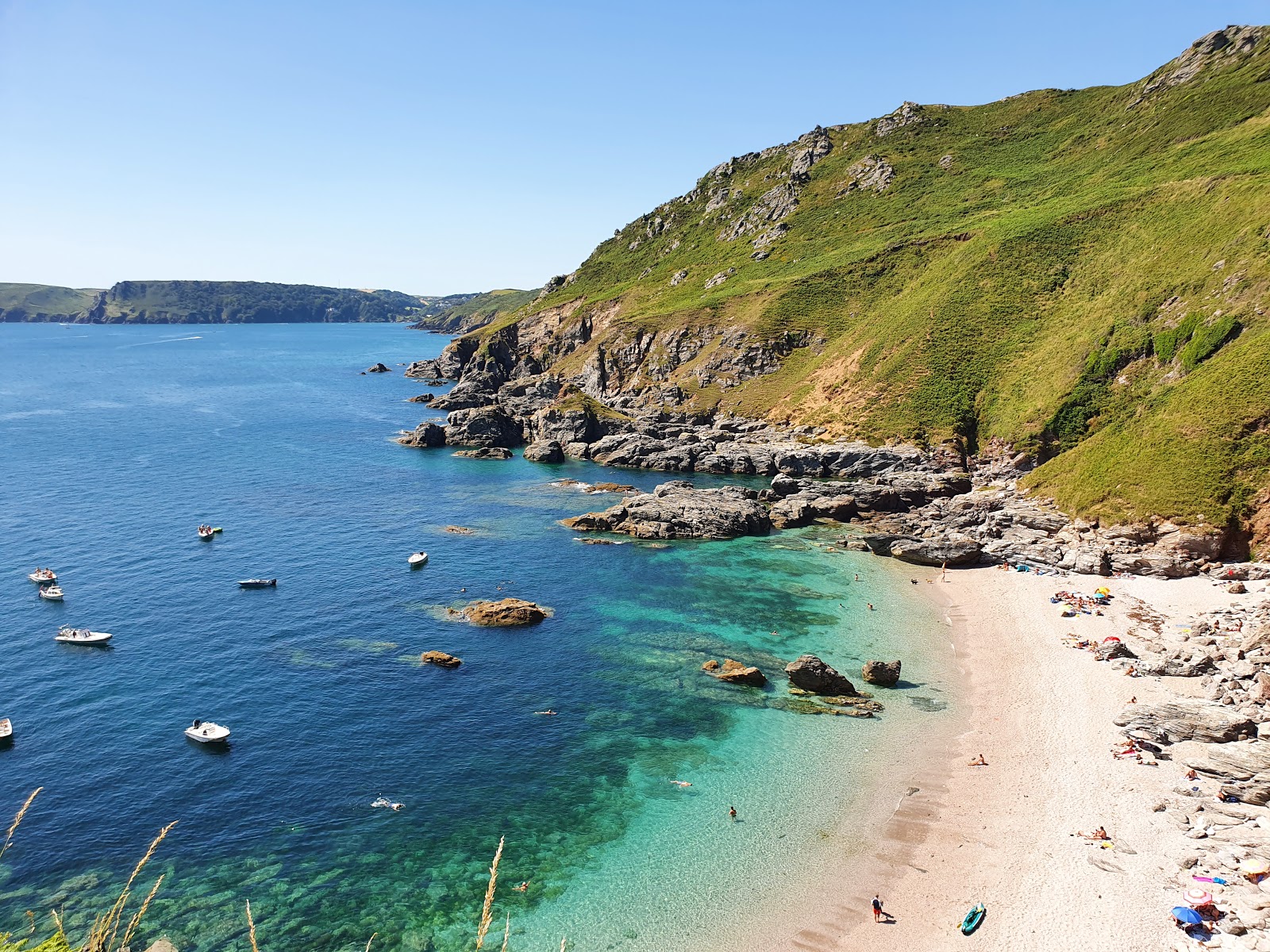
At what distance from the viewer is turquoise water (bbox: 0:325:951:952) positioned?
1481 inches

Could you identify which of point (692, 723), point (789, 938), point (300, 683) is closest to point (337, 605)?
point (300, 683)

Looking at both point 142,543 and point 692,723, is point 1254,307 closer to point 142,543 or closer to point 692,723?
point 692,723

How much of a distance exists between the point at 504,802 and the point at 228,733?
21.4 m

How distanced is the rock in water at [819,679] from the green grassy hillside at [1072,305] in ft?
146

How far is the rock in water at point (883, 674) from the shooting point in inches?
2281

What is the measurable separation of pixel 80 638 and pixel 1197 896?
80962 millimetres

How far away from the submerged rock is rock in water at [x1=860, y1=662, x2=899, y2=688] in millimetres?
34027

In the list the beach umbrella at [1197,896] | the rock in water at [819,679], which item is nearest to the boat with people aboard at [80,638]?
the rock in water at [819,679]

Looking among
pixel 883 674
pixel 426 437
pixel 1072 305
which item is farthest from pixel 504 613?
pixel 1072 305

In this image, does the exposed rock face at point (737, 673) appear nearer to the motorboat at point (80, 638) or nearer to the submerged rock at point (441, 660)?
the submerged rock at point (441, 660)

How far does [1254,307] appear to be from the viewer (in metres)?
86.1

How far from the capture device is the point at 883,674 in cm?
5797

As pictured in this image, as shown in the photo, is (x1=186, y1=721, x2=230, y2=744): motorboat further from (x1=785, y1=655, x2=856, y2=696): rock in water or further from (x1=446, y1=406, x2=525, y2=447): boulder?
(x1=446, y1=406, x2=525, y2=447): boulder

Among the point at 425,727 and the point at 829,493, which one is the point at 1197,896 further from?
the point at 829,493
